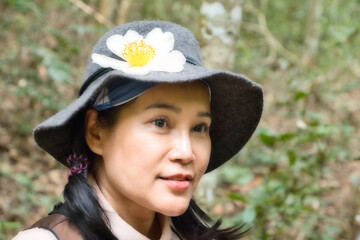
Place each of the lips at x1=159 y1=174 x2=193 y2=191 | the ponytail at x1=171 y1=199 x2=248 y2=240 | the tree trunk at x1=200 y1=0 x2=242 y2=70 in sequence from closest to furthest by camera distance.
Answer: the lips at x1=159 y1=174 x2=193 y2=191
the ponytail at x1=171 y1=199 x2=248 y2=240
the tree trunk at x1=200 y1=0 x2=242 y2=70

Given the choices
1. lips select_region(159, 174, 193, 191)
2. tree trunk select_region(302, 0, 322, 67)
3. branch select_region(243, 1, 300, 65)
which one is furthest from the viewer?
branch select_region(243, 1, 300, 65)

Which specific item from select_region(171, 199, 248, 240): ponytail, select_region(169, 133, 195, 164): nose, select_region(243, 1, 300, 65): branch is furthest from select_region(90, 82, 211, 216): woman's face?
select_region(243, 1, 300, 65): branch

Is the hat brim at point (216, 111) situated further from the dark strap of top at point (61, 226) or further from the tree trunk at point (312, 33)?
the tree trunk at point (312, 33)

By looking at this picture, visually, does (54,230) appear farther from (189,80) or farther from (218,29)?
(218,29)

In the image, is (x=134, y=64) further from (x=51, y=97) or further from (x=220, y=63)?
(x=51, y=97)

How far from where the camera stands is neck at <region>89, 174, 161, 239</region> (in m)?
1.77

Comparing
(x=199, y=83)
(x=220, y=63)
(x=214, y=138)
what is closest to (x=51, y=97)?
(x=220, y=63)

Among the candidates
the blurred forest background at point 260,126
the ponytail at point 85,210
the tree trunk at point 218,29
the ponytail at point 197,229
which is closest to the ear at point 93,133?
the ponytail at point 85,210

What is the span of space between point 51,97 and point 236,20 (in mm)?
2565

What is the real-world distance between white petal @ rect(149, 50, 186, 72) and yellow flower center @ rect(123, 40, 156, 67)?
3cm

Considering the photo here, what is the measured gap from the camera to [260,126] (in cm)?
545

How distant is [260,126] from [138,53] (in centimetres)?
399

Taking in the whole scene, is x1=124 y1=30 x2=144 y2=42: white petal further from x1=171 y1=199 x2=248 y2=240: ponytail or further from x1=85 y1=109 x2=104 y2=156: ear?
x1=171 y1=199 x2=248 y2=240: ponytail

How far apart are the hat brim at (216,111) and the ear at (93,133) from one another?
0.19ft
